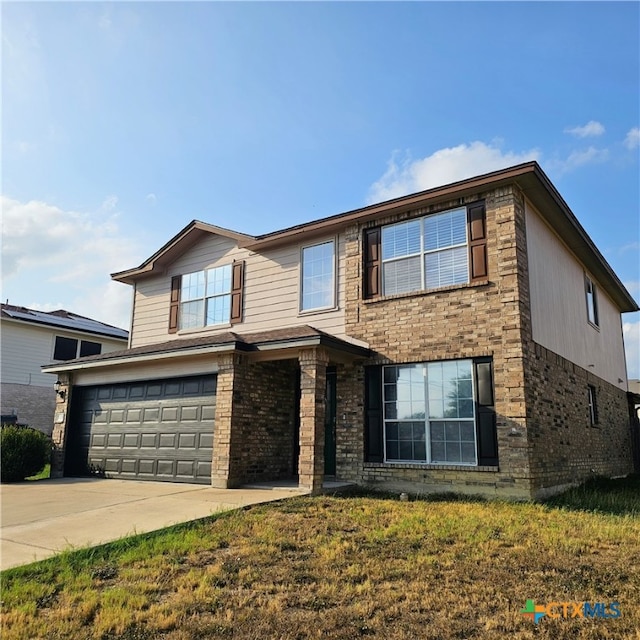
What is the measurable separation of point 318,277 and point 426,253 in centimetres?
276

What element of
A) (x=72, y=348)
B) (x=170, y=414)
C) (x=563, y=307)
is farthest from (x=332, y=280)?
(x=72, y=348)

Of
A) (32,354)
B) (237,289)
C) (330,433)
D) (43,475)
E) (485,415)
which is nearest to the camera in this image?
(485,415)

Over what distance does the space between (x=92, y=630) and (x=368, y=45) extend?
9.08 metres

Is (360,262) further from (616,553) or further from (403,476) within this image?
(616,553)

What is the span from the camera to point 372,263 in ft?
38.6

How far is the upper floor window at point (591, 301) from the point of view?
15.3 m

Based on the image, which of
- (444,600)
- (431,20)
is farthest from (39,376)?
(444,600)

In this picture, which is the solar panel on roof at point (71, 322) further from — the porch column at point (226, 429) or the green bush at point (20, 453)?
the porch column at point (226, 429)

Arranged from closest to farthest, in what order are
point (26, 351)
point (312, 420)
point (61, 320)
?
point (312, 420), point (26, 351), point (61, 320)

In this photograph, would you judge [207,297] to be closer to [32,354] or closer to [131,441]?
[131,441]

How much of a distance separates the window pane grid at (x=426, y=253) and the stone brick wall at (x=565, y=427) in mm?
2233

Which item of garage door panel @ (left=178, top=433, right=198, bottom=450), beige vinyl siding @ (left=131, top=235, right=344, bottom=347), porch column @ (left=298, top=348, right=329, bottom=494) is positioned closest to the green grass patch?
beige vinyl siding @ (left=131, top=235, right=344, bottom=347)

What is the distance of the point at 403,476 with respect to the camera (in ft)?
34.1

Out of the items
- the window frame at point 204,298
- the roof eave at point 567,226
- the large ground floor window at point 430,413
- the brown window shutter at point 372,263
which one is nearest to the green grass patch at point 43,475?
the window frame at point 204,298
